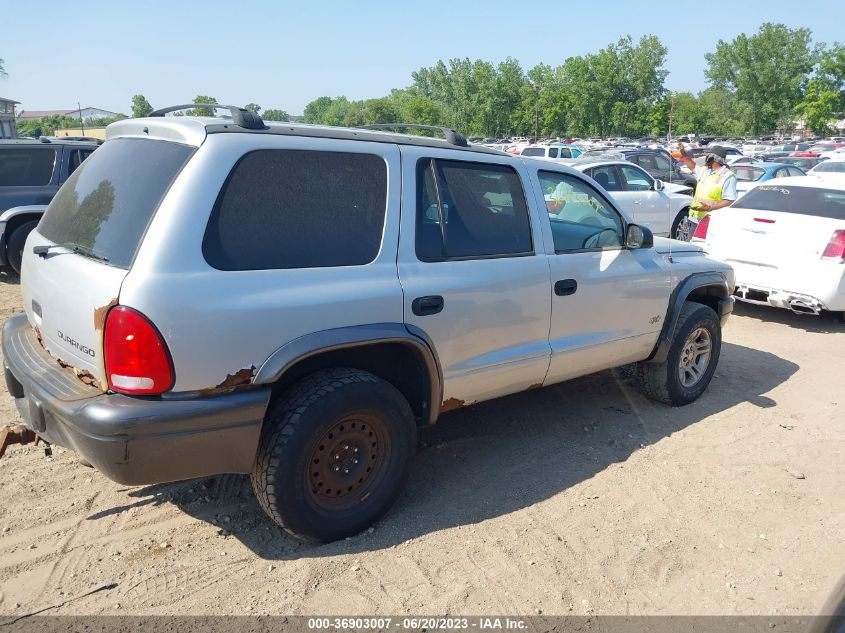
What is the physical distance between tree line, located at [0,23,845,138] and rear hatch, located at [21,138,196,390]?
228 ft

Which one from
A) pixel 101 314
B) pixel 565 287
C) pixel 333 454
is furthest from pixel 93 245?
pixel 565 287

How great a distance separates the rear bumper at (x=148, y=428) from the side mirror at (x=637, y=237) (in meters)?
2.73

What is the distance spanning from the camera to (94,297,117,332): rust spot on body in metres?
2.68

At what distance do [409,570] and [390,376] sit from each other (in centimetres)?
98

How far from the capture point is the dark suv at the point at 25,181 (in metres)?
8.44

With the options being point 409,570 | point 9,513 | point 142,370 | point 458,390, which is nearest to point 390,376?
point 458,390

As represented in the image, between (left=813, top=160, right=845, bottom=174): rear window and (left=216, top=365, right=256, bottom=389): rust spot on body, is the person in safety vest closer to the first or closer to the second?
(left=216, top=365, right=256, bottom=389): rust spot on body

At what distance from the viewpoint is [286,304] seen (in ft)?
9.65

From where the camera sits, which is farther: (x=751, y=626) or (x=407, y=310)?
(x=407, y=310)

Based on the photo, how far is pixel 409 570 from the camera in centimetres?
314

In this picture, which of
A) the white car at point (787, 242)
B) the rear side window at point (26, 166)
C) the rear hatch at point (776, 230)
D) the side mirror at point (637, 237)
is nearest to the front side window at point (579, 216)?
the side mirror at point (637, 237)

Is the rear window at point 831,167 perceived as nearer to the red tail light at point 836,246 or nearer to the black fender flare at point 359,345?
the red tail light at point 836,246

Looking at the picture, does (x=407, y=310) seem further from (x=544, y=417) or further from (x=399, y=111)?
(x=399, y=111)

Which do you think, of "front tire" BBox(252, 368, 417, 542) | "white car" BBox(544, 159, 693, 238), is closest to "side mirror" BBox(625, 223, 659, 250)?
"front tire" BBox(252, 368, 417, 542)
